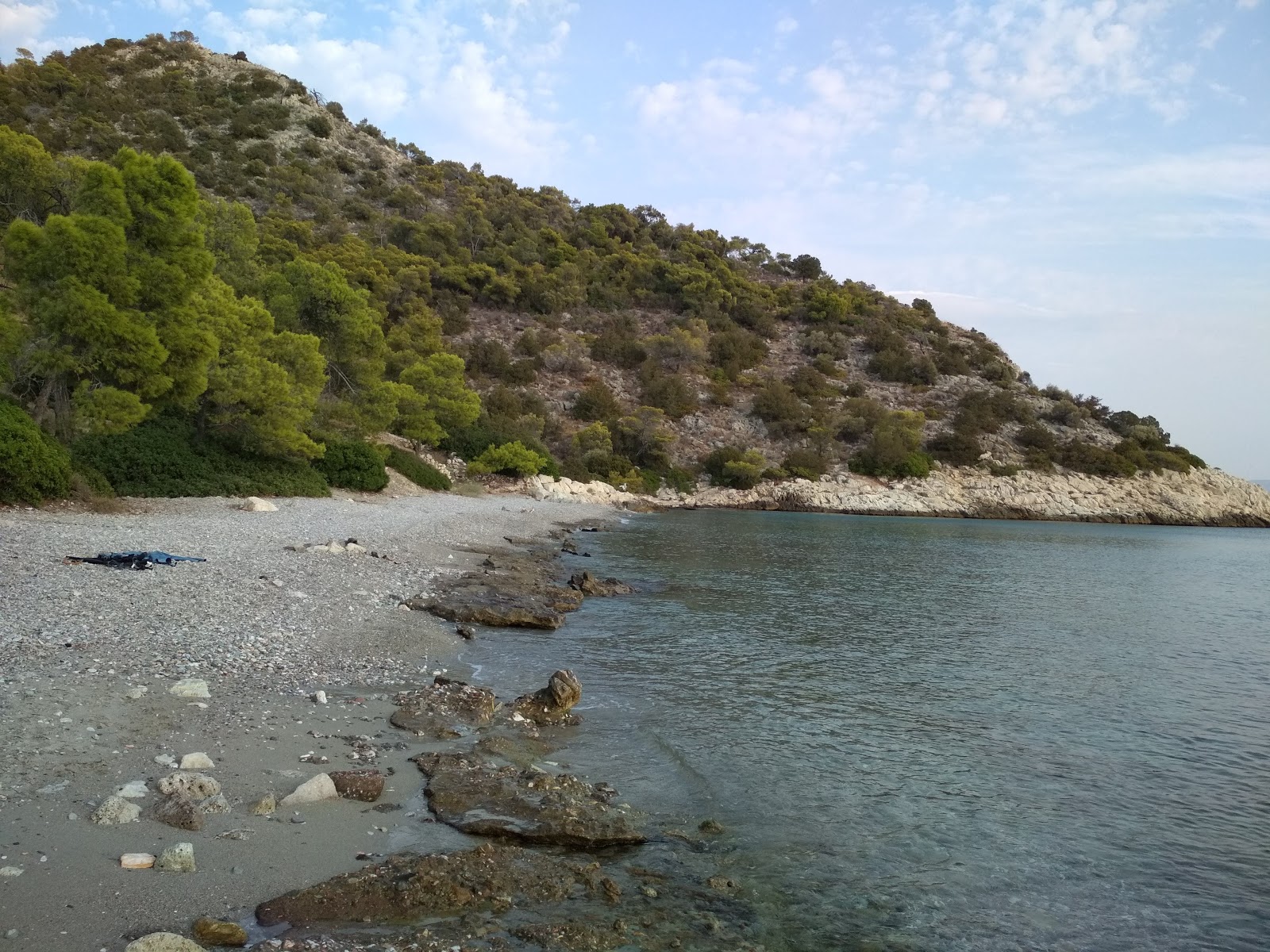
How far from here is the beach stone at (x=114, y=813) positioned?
4.85m

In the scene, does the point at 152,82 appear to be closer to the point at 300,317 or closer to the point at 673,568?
the point at 300,317

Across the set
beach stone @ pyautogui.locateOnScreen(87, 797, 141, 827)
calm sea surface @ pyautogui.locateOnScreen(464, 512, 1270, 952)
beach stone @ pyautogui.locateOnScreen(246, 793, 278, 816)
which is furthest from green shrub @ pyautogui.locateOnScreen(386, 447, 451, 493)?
beach stone @ pyautogui.locateOnScreen(87, 797, 141, 827)

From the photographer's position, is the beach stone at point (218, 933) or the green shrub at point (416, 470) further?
the green shrub at point (416, 470)

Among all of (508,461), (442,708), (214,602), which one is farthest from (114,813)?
(508,461)

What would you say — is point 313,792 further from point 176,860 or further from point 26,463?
point 26,463

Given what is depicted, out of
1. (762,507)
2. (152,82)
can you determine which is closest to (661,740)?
(762,507)

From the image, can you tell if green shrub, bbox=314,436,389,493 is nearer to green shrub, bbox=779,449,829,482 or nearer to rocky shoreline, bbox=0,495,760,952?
rocky shoreline, bbox=0,495,760,952

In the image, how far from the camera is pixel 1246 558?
1414 inches

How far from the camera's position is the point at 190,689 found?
24.3 feet

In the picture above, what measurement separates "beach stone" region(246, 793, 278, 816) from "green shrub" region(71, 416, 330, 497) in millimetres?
18775

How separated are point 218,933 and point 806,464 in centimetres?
5849

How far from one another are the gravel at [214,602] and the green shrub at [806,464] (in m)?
42.7

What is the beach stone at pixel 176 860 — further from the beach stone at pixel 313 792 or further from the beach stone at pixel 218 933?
the beach stone at pixel 313 792

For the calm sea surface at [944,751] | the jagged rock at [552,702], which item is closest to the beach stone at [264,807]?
the calm sea surface at [944,751]
